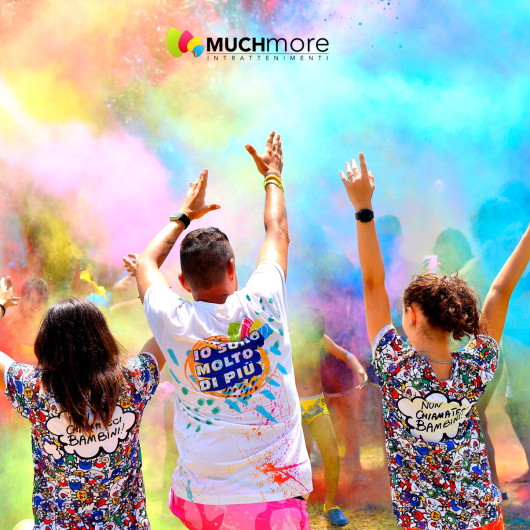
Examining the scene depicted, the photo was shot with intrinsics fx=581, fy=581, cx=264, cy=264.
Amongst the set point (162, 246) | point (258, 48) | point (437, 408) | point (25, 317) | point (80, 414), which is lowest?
point (437, 408)

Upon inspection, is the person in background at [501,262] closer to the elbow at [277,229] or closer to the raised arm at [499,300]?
the raised arm at [499,300]

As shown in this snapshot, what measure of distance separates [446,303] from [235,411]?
0.84 meters

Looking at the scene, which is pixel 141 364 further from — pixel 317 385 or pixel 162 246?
pixel 317 385

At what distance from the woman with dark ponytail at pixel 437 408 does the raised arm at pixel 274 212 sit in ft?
1.52

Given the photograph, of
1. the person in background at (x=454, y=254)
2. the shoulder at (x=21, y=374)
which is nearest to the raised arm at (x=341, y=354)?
the person in background at (x=454, y=254)

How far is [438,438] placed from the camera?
79.6 inches

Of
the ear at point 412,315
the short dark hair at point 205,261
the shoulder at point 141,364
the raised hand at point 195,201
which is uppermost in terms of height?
the raised hand at point 195,201

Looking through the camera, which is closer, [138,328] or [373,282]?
[373,282]

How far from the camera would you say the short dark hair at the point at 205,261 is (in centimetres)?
205

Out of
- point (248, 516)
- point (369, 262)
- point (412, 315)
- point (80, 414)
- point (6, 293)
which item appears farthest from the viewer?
point (6, 293)

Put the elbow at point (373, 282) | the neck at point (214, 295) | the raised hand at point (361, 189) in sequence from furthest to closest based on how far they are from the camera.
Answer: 1. the raised hand at point (361, 189)
2. the elbow at point (373, 282)
3. the neck at point (214, 295)

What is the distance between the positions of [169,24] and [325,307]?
227 centimetres

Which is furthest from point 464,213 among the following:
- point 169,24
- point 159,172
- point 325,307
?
point 169,24

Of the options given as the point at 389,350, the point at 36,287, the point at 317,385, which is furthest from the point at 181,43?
the point at 389,350
